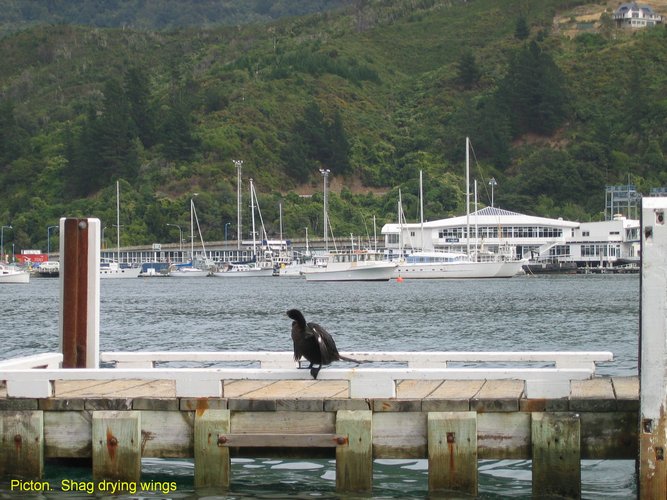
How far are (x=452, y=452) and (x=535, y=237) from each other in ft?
519

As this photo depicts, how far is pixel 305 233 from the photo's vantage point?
19712cm

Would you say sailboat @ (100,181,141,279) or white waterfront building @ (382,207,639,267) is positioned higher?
white waterfront building @ (382,207,639,267)

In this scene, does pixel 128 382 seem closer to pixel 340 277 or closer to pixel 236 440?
pixel 236 440

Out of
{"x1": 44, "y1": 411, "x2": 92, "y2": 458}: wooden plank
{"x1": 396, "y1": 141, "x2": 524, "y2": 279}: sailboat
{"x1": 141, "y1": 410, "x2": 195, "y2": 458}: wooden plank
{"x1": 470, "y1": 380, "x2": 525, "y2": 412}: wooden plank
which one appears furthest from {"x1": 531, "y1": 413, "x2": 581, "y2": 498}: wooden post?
{"x1": 396, "y1": 141, "x2": 524, "y2": 279}: sailboat

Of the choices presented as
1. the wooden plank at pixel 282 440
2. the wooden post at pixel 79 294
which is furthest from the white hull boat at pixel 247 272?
the wooden plank at pixel 282 440

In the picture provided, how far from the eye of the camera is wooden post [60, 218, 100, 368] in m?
21.1

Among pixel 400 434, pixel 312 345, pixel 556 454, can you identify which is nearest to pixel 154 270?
pixel 312 345

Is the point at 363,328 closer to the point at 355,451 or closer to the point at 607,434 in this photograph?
the point at 355,451

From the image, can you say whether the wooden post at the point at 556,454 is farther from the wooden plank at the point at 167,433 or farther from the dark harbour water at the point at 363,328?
the wooden plank at the point at 167,433

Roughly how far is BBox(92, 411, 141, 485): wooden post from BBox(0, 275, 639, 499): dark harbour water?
4.07 ft

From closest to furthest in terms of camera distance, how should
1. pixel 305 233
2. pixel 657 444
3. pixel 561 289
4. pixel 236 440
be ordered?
1. pixel 657 444
2. pixel 236 440
3. pixel 561 289
4. pixel 305 233

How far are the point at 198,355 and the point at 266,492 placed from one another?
7.68ft

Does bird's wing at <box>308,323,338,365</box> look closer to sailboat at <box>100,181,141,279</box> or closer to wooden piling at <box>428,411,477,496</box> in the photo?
wooden piling at <box>428,411,477,496</box>

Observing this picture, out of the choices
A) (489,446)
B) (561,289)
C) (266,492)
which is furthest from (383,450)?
(561,289)
